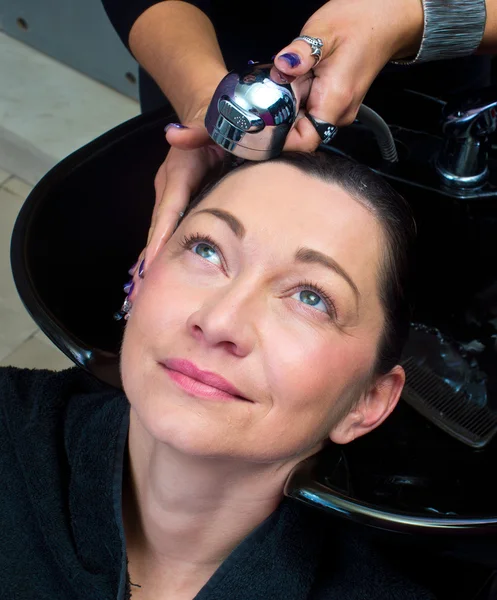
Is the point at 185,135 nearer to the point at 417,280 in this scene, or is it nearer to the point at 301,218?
the point at 301,218

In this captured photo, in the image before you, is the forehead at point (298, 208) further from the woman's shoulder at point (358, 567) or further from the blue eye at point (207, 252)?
the woman's shoulder at point (358, 567)

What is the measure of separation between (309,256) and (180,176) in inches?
8.7

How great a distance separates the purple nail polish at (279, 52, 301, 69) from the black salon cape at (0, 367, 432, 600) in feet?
1.71

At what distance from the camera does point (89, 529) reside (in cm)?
106

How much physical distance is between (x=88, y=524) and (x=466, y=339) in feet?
1.95

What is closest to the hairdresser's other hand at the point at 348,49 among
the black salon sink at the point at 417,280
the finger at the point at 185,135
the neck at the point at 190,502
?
A: the finger at the point at 185,135

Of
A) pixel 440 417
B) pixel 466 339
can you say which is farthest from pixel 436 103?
pixel 440 417

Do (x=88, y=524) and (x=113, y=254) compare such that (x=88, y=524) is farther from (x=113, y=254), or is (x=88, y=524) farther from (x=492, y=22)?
(x=492, y=22)

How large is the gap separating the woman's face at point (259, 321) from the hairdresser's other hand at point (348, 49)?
8 centimetres

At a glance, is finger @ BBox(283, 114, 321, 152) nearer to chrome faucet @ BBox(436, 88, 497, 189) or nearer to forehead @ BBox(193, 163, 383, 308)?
forehead @ BBox(193, 163, 383, 308)

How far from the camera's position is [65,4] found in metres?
2.26

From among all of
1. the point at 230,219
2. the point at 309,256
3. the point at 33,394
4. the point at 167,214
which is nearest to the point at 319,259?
the point at 309,256

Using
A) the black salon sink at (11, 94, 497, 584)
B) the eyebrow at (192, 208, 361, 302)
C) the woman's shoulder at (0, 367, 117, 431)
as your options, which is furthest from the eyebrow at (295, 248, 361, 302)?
the woman's shoulder at (0, 367, 117, 431)

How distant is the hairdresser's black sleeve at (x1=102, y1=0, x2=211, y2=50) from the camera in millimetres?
1106
